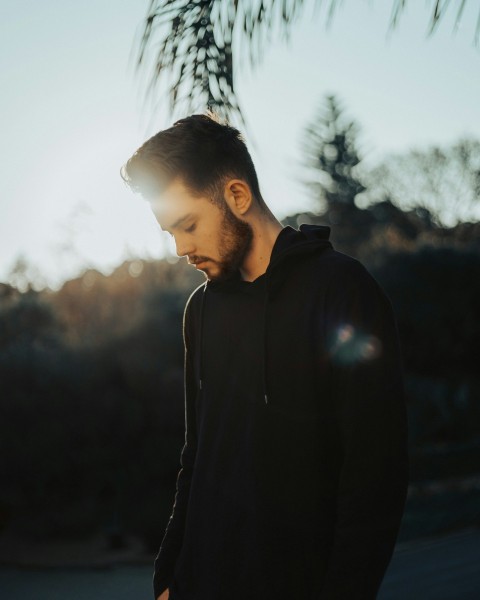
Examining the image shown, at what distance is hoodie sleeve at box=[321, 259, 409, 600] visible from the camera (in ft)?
4.23

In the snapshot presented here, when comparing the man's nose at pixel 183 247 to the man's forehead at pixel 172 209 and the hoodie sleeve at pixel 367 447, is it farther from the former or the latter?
the hoodie sleeve at pixel 367 447

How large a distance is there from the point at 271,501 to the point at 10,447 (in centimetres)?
650

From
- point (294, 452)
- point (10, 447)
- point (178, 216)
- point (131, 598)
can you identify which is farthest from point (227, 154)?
point (10, 447)

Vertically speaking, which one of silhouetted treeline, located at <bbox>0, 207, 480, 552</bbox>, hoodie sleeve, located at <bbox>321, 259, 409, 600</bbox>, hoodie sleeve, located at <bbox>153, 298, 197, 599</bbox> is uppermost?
hoodie sleeve, located at <bbox>321, 259, 409, 600</bbox>

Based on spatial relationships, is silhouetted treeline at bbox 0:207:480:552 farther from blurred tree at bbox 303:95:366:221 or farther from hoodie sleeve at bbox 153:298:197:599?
blurred tree at bbox 303:95:366:221

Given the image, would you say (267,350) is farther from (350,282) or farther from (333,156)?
(333,156)

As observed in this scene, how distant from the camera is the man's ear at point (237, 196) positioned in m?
1.63

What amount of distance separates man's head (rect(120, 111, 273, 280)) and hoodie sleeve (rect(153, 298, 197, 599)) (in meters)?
0.30

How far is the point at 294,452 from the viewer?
141 centimetres

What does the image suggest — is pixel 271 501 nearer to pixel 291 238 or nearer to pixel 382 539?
pixel 382 539

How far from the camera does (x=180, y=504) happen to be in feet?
6.15

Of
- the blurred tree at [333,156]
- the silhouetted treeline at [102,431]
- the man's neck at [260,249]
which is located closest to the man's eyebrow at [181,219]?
the man's neck at [260,249]

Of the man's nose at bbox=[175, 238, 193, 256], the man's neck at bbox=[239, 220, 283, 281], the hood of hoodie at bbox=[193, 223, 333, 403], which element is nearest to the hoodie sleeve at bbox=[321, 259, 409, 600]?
the hood of hoodie at bbox=[193, 223, 333, 403]

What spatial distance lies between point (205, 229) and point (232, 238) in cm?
7
